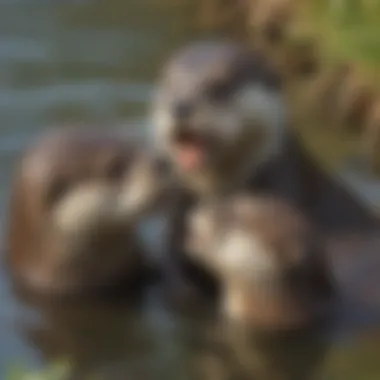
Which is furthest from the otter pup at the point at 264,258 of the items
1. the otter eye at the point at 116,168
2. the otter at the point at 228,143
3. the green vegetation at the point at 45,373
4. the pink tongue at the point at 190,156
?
the green vegetation at the point at 45,373

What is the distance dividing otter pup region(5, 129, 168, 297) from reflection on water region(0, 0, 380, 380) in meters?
0.11

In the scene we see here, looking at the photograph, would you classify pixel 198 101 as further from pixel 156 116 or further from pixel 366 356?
pixel 366 356

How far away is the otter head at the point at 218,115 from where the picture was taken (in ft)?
15.0

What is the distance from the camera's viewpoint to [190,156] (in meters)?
4.61

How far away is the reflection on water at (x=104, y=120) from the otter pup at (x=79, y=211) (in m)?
0.11

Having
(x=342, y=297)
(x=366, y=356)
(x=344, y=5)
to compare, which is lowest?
(x=366, y=356)

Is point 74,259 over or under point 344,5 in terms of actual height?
under

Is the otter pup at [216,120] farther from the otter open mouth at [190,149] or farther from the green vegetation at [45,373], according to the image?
the green vegetation at [45,373]

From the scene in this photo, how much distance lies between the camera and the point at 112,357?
462cm

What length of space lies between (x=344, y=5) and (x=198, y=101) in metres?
2.56

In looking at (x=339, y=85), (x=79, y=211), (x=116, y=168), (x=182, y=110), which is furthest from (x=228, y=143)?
(x=339, y=85)

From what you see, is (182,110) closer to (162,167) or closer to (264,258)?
(162,167)

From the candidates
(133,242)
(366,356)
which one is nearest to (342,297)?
(366,356)

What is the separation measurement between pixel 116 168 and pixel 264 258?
63 centimetres
